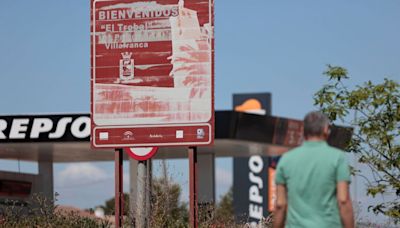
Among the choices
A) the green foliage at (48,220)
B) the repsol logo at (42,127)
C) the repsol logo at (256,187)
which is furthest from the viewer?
the repsol logo at (256,187)

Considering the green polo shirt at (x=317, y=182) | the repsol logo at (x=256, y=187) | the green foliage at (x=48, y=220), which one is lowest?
the repsol logo at (x=256, y=187)

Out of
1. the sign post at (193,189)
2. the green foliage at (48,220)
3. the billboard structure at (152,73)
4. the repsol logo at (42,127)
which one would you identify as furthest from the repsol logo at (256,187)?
the billboard structure at (152,73)

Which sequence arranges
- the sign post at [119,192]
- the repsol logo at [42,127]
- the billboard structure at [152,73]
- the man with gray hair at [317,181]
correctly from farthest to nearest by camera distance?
the repsol logo at [42,127], the sign post at [119,192], the billboard structure at [152,73], the man with gray hair at [317,181]

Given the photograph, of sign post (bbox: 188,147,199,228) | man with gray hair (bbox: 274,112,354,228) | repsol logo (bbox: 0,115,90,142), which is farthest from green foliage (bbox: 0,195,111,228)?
repsol logo (bbox: 0,115,90,142)

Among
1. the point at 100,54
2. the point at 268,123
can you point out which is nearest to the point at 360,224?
the point at 100,54

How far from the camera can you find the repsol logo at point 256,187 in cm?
5830

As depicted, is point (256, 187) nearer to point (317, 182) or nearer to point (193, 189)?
point (193, 189)

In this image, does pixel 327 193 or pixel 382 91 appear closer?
pixel 327 193

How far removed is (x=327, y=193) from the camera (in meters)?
7.36

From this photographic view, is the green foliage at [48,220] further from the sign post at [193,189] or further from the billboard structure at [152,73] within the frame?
the sign post at [193,189]

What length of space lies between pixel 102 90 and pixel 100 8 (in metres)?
1.34

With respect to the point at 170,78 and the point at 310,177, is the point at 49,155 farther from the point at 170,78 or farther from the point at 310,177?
the point at 310,177

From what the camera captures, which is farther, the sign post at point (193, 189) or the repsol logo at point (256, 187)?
the repsol logo at point (256, 187)

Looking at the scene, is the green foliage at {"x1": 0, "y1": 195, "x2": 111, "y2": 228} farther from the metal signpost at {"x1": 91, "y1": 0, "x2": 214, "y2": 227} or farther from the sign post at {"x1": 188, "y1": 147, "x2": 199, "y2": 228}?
the sign post at {"x1": 188, "y1": 147, "x2": 199, "y2": 228}
